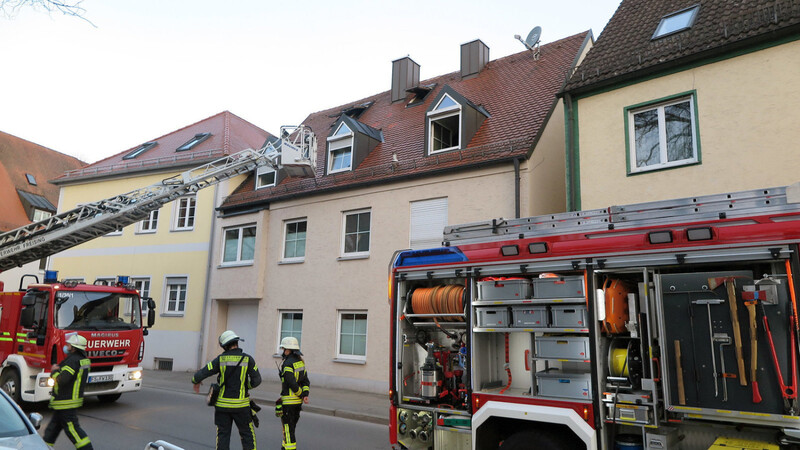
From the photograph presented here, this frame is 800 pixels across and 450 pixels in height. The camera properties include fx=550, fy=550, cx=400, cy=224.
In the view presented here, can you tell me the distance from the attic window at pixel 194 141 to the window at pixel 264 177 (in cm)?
470

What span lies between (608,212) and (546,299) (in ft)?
3.57

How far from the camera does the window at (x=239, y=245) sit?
59.7 ft

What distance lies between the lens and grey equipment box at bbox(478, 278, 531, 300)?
568 centimetres

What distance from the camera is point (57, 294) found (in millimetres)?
10555

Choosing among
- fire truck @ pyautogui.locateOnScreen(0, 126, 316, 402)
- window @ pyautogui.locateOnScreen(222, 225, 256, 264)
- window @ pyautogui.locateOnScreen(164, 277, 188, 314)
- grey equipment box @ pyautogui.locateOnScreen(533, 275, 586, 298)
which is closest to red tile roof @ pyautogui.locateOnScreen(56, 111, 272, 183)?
window @ pyautogui.locateOnScreen(222, 225, 256, 264)

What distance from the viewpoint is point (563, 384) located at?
17.4 feet

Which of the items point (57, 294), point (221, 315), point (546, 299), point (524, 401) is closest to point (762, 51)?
point (546, 299)

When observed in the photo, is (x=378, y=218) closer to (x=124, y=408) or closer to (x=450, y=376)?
(x=124, y=408)

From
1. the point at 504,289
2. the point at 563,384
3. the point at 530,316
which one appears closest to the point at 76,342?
the point at 504,289

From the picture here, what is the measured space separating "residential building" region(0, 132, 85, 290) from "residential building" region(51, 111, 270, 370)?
8087mm

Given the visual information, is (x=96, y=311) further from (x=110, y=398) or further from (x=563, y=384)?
(x=563, y=384)

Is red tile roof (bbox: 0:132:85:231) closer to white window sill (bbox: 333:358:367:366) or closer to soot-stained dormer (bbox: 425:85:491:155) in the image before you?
white window sill (bbox: 333:358:367:366)

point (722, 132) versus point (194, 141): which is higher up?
point (194, 141)

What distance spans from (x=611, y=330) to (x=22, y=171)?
39.9 meters
